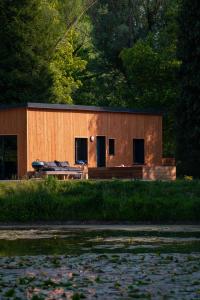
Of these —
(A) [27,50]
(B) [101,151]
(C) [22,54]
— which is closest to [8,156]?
(B) [101,151]

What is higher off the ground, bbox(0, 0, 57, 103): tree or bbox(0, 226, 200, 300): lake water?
bbox(0, 0, 57, 103): tree

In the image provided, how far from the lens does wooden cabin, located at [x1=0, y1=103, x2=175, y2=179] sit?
39.9 meters

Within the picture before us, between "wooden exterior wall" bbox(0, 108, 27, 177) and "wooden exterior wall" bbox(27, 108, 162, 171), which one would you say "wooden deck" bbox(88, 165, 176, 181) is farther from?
"wooden exterior wall" bbox(0, 108, 27, 177)

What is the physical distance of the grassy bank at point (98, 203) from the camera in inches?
1098

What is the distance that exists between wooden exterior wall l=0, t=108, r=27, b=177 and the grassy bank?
985 cm

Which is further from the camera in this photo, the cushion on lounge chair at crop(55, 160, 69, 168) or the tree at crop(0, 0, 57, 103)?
the tree at crop(0, 0, 57, 103)

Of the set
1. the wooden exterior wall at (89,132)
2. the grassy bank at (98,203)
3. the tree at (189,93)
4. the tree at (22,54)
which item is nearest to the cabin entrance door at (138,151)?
the wooden exterior wall at (89,132)

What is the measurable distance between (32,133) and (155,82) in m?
17.1

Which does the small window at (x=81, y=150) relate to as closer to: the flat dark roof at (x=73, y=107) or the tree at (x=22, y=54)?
the flat dark roof at (x=73, y=107)

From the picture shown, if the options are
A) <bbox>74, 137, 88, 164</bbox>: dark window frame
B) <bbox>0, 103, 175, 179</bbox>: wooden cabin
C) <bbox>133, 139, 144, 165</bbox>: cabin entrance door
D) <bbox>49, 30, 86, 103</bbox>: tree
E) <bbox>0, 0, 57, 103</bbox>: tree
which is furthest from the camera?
<bbox>49, 30, 86, 103</bbox>: tree

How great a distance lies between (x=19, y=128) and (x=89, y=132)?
405 centimetres

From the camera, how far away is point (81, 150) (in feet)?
139

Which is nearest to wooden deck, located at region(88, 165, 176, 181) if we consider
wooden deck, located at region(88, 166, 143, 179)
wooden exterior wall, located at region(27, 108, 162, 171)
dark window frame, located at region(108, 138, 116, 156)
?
wooden deck, located at region(88, 166, 143, 179)

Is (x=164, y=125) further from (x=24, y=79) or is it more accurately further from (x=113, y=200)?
(x=113, y=200)
